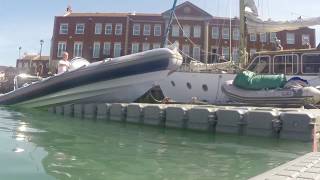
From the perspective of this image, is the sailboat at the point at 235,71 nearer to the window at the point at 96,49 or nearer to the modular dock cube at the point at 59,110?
the modular dock cube at the point at 59,110

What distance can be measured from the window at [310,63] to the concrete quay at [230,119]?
22.9 feet

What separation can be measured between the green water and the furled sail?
12650 millimetres

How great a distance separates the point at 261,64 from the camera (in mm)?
18172

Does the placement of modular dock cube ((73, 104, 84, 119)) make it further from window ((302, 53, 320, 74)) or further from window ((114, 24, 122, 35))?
window ((114, 24, 122, 35))

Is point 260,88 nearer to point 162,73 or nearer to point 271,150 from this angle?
point 162,73

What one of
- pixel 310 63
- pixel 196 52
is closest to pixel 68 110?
pixel 310 63

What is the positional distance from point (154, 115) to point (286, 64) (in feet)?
27.0

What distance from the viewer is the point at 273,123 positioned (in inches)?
359

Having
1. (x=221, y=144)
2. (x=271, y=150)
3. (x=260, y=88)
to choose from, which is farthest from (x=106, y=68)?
(x=271, y=150)

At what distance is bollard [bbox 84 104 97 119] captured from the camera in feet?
47.2

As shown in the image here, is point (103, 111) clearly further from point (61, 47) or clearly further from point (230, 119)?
point (61, 47)

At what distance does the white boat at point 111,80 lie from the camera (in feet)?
44.9

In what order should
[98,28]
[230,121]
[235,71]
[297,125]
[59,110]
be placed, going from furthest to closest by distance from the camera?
1. [98,28]
2. [235,71]
3. [59,110]
4. [230,121]
5. [297,125]

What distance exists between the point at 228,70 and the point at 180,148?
38.2 feet
